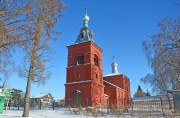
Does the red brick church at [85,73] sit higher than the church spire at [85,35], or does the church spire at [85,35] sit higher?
the church spire at [85,35]

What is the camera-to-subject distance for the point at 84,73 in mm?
37719

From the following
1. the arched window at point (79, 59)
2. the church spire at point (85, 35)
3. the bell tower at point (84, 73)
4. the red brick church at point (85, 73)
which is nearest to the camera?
the red brick church at point (85, 73)

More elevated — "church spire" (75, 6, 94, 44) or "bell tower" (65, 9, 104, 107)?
"church spire" (75, 6, 94, 44)

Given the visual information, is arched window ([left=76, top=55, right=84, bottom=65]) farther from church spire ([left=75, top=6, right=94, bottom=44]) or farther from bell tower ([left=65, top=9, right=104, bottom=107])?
church spire ([left=75, top=6, right=94, bottom=44])

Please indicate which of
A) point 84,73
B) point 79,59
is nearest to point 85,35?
point 79,59

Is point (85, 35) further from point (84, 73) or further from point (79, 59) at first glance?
point (84, 73)

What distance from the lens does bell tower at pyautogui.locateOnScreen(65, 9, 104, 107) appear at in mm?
36166

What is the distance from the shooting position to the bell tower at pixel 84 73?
36.2 metres

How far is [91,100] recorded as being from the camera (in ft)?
115

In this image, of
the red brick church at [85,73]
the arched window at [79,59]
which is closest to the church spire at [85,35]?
the red brick church at [85,73]

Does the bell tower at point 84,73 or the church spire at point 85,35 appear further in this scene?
the church spire at point 85,35

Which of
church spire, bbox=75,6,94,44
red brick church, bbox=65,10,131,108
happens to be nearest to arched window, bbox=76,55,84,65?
red brick church, bbox=65,10,131,108

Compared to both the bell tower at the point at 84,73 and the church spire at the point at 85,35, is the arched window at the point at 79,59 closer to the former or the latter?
the bell tower at the point at 84,73

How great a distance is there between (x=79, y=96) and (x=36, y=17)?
29454 mm
